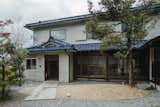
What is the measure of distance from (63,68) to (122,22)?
8.40m

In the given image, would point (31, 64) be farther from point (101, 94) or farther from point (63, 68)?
point (101, 94)

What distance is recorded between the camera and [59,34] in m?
25.7

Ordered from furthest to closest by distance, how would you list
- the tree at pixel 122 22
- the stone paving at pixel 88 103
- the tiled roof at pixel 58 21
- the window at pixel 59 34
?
the window at pixel 59 34, the tiled roof at pixel 58 21, the tree at pixel 122 22, the stone paving at pixel 88 103

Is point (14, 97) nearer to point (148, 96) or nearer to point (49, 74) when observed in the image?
point (148, 96)

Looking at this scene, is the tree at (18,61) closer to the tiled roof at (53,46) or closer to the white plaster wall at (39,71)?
the tiled roof at (53,46)

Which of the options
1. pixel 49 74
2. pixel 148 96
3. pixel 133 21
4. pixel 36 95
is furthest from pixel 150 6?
pixel 49 74

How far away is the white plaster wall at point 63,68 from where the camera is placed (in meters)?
22.5

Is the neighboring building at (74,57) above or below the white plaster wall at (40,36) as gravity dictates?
below

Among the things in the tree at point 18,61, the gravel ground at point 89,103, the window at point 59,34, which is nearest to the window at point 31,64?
the window at point 59,34

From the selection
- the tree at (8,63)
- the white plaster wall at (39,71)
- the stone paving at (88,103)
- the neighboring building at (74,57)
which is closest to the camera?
the stone paving at (88,103)

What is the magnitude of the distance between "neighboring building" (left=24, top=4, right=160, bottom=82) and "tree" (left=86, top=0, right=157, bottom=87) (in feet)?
10.9

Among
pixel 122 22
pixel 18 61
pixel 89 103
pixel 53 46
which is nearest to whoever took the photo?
pixel 89 103

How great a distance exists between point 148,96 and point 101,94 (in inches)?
113

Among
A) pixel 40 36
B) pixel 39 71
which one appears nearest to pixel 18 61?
pixel 39 71
